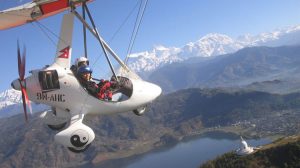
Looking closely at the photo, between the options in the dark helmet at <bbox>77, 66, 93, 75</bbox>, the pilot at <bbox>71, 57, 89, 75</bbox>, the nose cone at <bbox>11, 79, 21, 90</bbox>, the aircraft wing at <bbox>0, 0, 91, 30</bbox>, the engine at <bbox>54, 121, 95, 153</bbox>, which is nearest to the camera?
the engine at <bbox>54, 121, 95, 153</bbox>

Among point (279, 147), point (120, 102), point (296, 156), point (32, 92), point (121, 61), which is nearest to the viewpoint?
point (32, 92)

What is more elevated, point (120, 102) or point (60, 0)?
point (60, 0)

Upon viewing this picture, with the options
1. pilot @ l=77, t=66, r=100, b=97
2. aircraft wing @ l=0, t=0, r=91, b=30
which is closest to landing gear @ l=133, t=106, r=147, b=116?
pilot @ l=77, t=66, r=100, b=97

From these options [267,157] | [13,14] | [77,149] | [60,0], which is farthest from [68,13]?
[267,157]

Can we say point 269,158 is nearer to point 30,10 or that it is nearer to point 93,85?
point 93,85

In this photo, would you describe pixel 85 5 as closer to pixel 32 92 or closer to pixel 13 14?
pixel 13 14

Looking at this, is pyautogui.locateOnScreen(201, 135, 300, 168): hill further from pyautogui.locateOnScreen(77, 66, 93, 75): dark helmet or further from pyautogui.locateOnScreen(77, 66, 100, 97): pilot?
pyautogui.locateOnScreen(77, 66, 93, 75): dark helmet

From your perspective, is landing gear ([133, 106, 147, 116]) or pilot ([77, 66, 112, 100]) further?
landing gear ([133, 106, 147, 116])
